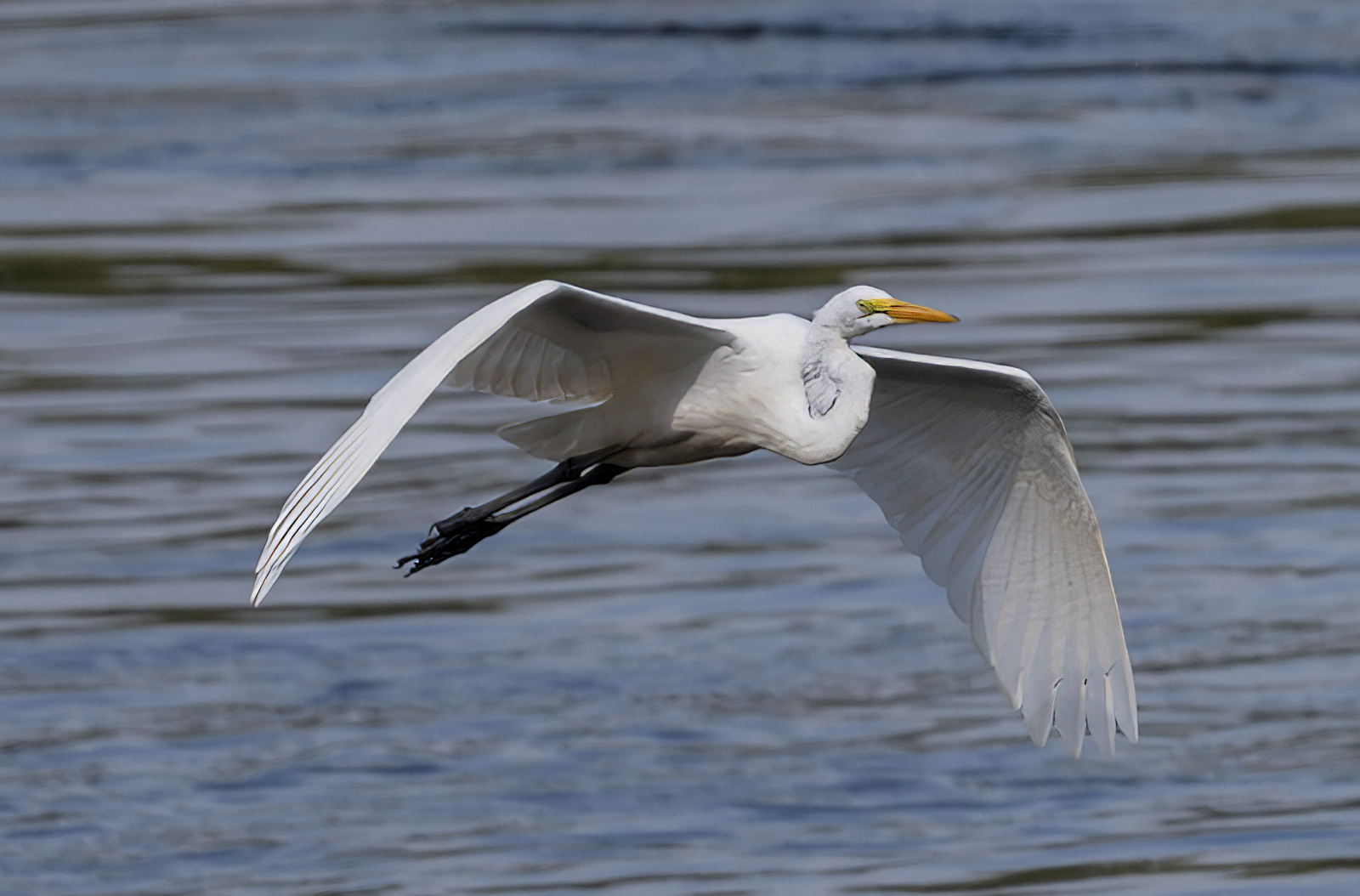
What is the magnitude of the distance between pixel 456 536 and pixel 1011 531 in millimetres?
2149

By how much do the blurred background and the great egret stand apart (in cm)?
221

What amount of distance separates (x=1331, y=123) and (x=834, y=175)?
540cm

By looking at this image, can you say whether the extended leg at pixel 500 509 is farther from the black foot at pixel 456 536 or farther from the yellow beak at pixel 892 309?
the yellow beak at pixel 892 309

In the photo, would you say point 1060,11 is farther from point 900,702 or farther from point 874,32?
point 900,702

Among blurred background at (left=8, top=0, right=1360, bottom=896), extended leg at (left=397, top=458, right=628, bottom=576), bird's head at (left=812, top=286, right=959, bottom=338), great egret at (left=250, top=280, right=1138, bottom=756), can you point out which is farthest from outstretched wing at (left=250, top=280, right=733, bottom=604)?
blurred background at (left=8, top=0, right=1360, bottom=896)

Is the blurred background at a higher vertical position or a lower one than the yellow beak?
lower

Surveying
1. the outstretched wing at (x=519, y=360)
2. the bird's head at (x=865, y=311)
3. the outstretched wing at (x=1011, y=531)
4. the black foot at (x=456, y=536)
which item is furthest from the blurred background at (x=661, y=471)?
the bird's head at (x=865, y=311)

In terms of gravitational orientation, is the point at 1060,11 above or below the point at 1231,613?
above

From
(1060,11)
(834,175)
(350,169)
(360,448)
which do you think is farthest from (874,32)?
(360,448)

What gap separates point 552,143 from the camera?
2541 cm

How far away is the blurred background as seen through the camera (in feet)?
40.8

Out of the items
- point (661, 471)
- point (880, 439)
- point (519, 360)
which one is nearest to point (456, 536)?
point (519, 360)

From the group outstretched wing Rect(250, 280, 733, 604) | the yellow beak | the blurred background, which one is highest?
the yellow beak

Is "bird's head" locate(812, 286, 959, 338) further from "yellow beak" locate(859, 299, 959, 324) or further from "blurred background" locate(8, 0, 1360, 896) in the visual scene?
"blurred background" locate(8, 0, 1360, 896)
